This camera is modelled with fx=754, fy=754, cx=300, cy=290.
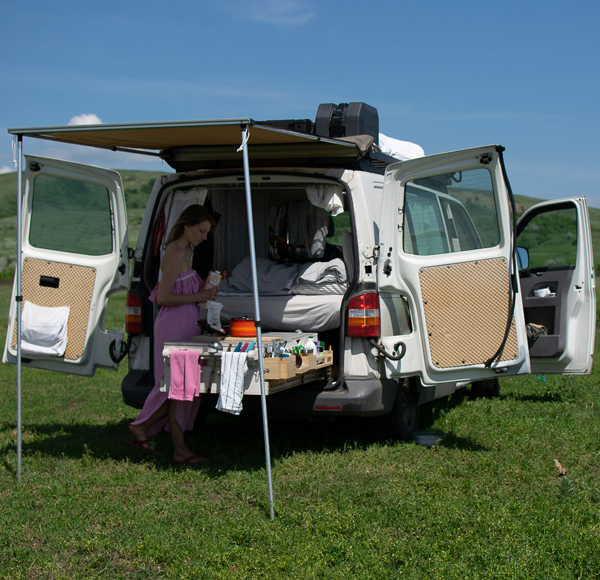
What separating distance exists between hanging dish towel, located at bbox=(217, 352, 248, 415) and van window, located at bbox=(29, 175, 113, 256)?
1848 millimetres

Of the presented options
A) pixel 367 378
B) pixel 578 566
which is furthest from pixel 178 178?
pixel 578 566

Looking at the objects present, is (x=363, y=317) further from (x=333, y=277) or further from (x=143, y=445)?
(x=143, y=445)

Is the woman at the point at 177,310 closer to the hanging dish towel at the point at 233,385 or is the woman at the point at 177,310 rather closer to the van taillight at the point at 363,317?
the hanging dish towel at the point at 233,385

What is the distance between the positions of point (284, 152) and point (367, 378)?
1.73m

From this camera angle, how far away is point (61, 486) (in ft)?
15.8

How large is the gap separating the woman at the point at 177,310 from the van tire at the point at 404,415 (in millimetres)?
1420

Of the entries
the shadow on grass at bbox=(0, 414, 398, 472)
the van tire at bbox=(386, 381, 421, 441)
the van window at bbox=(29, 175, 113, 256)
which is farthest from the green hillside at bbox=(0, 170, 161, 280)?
the van tire at bbox=(386, 381, 421, 441)

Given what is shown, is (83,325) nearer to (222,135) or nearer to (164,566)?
(222,135)

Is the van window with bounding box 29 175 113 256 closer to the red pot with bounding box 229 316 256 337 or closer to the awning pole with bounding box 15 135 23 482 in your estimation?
the awning pole with bounding box 15 135 23 482

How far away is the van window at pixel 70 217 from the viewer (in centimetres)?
577

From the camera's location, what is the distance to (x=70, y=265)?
580 cm

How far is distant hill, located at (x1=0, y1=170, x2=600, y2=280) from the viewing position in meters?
35.9

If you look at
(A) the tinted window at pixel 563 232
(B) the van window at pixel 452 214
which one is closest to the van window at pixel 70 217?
(B) the van window at pixel 452 214

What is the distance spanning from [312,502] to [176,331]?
1652 millimetres
